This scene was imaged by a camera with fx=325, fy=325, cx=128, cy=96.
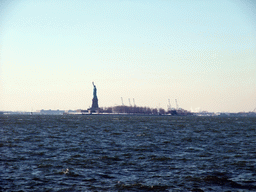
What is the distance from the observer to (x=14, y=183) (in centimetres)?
2092

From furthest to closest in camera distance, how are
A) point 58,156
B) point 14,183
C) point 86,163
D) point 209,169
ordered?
point 58,156 < point 86,163 < point 209,169 < point 14,183

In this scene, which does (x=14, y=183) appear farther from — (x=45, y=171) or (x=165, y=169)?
(x=165, y=169)

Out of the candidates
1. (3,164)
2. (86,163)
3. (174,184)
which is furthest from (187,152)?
(3,164)

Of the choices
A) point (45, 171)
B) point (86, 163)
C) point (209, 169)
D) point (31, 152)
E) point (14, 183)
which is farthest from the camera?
point (31, 152)

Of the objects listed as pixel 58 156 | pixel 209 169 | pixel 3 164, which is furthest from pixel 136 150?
pixel 3 164

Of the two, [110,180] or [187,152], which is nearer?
[110,180]

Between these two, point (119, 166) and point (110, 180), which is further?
point (119, 166)

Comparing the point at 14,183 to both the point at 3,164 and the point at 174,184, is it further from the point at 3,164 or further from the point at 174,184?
the point at 174,184

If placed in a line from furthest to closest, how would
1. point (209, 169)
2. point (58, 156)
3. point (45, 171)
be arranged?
point (58, 156) < point (209, 169) < point (45, 171)

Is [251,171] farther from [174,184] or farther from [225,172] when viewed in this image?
[174,184]

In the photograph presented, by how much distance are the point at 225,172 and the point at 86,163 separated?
11.8m

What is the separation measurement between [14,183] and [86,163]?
28.4 ft

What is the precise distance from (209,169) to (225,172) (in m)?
1.39

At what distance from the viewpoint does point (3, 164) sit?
2727cm
